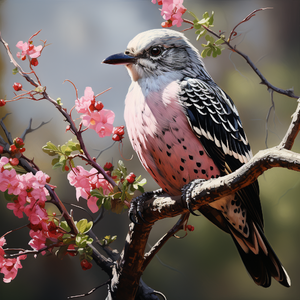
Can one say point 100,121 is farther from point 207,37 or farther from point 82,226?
point 207,37

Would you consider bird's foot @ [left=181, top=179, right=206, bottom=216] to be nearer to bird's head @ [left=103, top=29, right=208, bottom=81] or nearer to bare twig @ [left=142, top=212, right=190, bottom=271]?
bare twig @ [left=142, top=212, right=190, bottom=271]

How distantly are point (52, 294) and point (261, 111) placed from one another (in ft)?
3.70

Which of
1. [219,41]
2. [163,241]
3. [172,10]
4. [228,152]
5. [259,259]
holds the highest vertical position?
[172,10]

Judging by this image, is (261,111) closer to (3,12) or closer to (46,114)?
(46,114)

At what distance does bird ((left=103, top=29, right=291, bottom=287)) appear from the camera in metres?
0.89

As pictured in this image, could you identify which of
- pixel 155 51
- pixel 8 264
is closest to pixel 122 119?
pixel 155 51

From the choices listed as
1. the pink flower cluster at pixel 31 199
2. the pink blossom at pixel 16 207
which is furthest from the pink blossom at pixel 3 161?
the pink blossom at pixel 16 207

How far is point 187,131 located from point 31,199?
539 mm

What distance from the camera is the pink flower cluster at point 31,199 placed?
0.89m

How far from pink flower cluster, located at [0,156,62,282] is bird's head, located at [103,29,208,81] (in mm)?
456

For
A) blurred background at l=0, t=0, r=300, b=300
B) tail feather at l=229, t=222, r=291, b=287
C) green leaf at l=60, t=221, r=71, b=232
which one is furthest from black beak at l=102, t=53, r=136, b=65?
tail feather at l=229, t=222, r=291, b=287

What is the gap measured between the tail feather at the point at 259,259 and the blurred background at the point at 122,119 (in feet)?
0.16

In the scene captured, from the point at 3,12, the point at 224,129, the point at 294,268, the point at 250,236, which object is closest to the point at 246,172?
the point at 224,129

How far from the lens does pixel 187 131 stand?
0.89 metres
